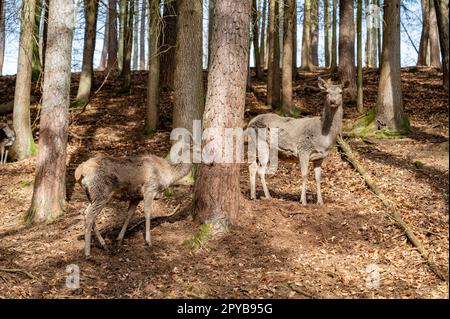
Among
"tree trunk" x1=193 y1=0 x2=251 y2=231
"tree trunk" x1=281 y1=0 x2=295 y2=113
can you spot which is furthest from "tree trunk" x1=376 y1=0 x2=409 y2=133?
"tree trunk" x1=193 y1=0 x2=251 y2=231

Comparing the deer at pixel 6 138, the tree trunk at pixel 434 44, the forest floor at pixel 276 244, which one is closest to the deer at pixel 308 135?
the forest floor at pixel 276 244

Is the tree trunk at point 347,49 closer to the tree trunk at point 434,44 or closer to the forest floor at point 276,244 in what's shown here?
the forest floor at point 276,244

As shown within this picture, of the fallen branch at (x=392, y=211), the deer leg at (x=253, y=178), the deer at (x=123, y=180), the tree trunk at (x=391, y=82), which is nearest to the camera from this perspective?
the fallen branch at (x=392, y=211)

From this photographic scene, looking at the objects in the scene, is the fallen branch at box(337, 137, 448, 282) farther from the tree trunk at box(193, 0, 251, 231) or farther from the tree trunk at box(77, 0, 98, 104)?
the tree trunk at box(77, 0, 98, 104)

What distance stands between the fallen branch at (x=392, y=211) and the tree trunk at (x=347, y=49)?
720 cm

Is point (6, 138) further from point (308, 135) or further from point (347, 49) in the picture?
point (347, 49)

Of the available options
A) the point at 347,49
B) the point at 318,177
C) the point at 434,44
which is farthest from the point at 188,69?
the point at 434,44

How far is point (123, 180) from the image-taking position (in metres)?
8.51

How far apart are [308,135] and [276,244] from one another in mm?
2863

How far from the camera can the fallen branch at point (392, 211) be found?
21.7 feet

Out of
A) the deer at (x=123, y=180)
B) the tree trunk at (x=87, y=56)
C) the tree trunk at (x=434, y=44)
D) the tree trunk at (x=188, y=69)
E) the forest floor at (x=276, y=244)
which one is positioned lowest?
the forest floor at (x=276, y=244)

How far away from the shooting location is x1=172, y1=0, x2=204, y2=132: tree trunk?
11.3 metres

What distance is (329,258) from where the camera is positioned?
7.82m
